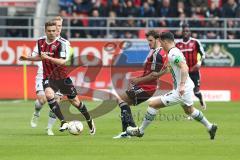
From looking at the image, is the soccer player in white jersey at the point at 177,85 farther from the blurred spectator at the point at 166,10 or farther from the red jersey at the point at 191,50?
the blurred spectator at the point at 166,10

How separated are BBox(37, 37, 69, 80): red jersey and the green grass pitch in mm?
1245

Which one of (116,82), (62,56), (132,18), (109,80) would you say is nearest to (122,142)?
(62,56)

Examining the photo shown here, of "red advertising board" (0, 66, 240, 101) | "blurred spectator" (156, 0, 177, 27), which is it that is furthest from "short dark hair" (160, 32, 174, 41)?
"blurred spectator" (156, 0, 177, 27)

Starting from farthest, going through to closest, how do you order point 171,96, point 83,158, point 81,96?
point 81,96 < point 171,96 < point 83,158

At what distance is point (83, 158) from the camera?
493 inches

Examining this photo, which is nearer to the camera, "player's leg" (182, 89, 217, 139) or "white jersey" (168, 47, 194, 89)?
"white jersey" (168, 47, 194, 89)

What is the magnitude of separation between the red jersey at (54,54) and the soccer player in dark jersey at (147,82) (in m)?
1.40

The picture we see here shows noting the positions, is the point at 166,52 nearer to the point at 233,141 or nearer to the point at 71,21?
the point at 233,141

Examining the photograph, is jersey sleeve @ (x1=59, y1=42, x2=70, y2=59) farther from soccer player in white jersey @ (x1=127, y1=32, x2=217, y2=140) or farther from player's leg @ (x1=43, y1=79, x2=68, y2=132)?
soccer player in white jersey @ (x1=127, y1=32, x2=217, y2=140)

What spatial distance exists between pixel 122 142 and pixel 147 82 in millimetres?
1784

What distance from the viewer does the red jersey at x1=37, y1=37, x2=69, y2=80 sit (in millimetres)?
16438

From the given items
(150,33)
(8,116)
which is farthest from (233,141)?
(8,116)

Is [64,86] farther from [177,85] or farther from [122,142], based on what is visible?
[177,85]

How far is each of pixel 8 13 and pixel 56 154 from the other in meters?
22.1
